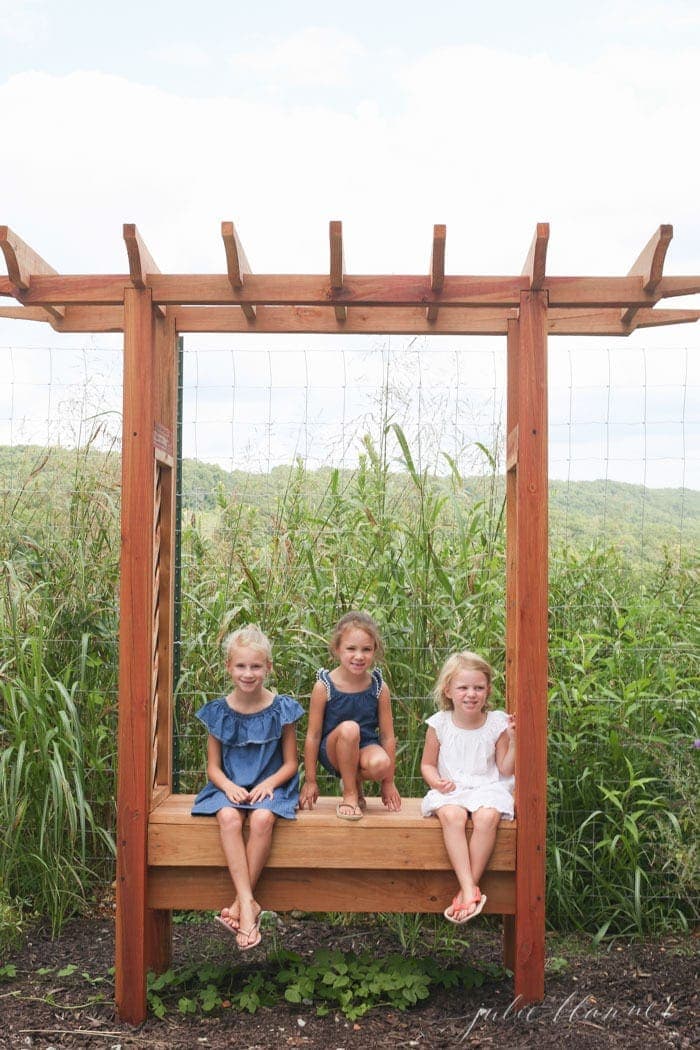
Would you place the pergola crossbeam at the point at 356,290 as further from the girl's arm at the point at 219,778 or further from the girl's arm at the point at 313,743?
the girl's arm at the point at 219,778

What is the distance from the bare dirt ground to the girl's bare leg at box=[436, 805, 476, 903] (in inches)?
17.8

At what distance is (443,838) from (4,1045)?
5.10ft

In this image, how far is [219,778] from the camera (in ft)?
11.7

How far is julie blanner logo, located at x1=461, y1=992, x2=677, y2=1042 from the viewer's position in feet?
11.0

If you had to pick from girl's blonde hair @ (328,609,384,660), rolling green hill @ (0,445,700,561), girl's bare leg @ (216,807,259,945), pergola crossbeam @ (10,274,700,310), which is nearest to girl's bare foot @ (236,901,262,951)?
girl's bare leg @ (216,807,259,945)

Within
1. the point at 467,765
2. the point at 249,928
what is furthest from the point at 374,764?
the point at 249,928

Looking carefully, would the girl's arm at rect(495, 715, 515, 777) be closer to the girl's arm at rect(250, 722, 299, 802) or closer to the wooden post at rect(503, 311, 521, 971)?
the wooden post at rect(503, 311, 521, 971)

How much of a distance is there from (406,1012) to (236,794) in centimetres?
95

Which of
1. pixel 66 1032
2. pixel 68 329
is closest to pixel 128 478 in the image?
pixel 68 329

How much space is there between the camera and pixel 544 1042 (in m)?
3.17

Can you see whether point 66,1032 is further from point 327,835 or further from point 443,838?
point 443,838

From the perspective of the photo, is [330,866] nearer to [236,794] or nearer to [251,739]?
[236,794]

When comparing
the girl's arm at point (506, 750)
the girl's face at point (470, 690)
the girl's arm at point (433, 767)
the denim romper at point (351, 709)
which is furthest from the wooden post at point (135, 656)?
the girl's arm at point (506, 750)

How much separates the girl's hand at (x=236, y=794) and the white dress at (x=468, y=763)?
62 cm
